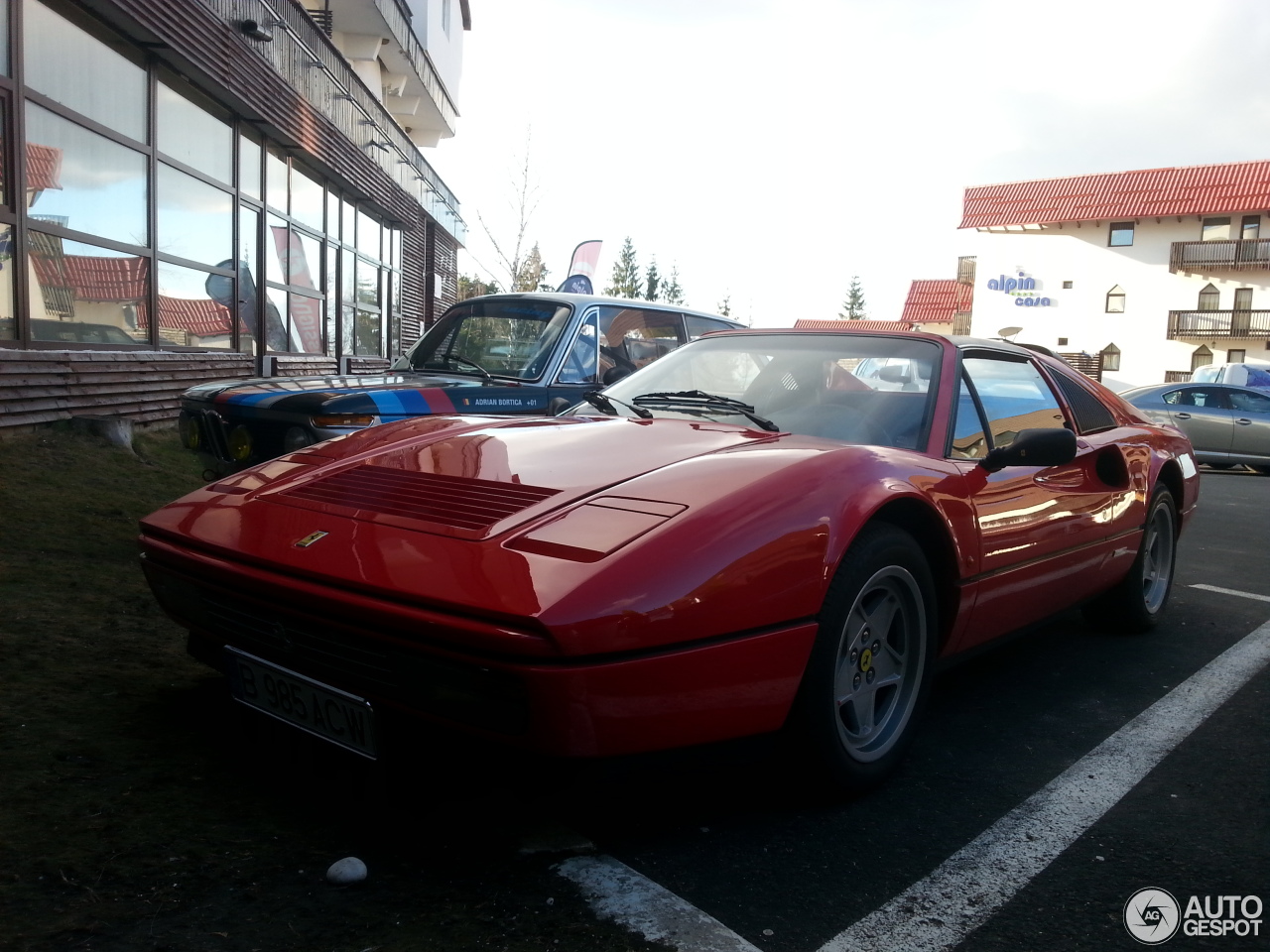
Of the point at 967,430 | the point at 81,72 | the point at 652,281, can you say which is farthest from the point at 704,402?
the point at 652,281

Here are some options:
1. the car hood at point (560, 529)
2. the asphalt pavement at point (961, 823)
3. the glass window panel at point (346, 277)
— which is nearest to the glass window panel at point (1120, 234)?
the glass window panel at point (346, 277)

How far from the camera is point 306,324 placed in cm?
1349

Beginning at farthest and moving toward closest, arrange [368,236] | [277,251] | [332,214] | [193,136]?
[368,236] < [332,214] < [277,251] < [193,136]

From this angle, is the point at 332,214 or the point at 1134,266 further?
the point at 1134,266

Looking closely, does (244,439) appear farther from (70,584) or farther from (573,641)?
(573,641)

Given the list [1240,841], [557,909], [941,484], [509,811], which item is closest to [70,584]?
[509,811]

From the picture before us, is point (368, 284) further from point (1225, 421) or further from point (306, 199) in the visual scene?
point (1225, 421)

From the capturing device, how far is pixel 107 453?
725 cm

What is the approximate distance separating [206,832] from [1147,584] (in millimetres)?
4046

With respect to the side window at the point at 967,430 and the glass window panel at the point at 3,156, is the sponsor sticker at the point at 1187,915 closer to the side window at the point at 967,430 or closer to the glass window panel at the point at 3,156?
the side window at the point at 967,430

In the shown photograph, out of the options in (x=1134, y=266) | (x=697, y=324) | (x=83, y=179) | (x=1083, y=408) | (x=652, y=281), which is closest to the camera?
(x=1083, y=408)

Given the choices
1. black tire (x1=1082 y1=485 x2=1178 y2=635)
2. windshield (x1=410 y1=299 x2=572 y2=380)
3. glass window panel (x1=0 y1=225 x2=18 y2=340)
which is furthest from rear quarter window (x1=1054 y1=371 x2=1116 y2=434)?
glass window panel (x1=0 y1=225 x2=18 y2=340)

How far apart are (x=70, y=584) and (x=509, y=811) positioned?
2.61 m

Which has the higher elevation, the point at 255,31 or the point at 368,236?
the point at 255,31
